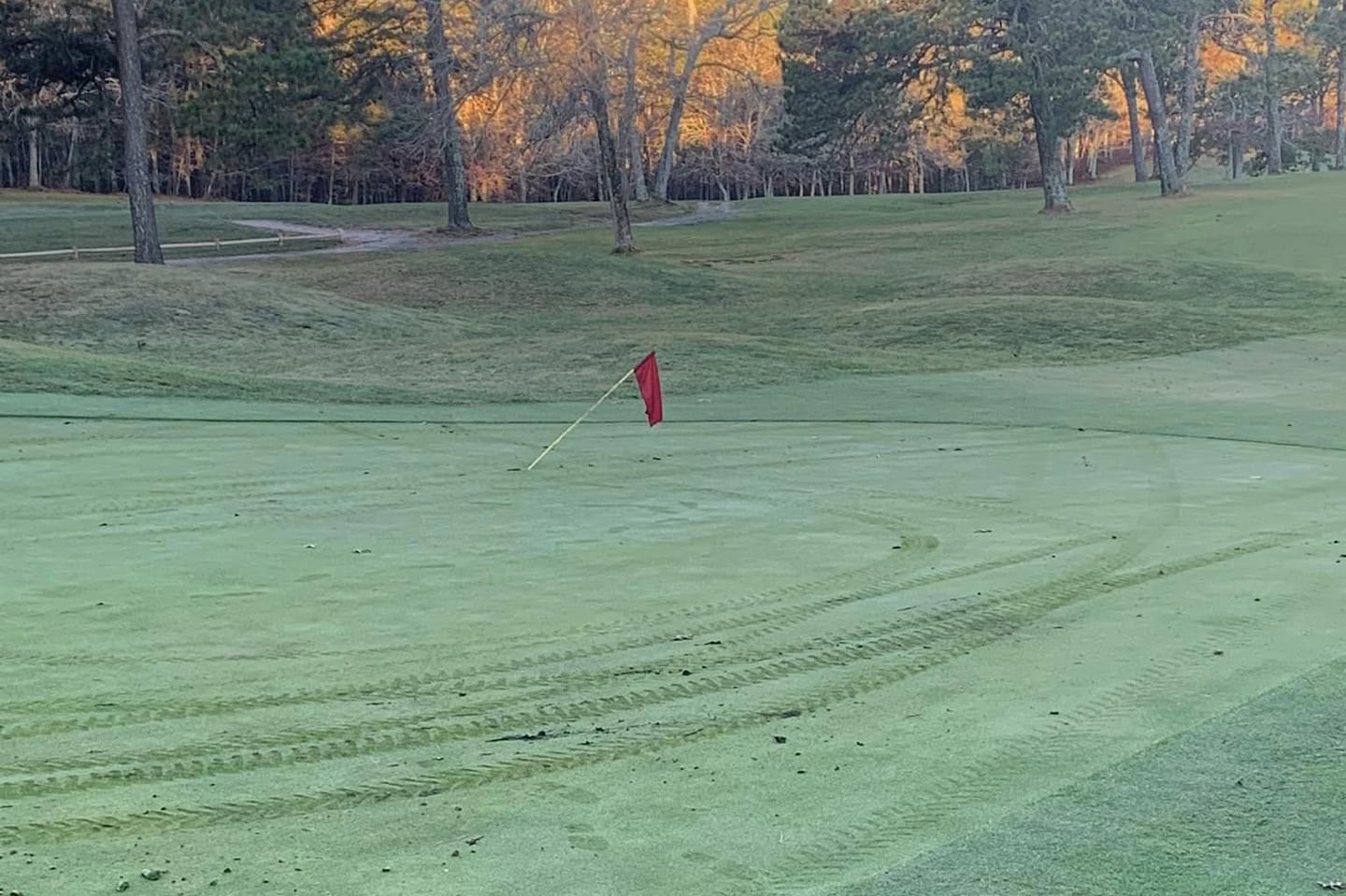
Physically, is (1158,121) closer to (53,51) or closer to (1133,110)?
(1133,110)

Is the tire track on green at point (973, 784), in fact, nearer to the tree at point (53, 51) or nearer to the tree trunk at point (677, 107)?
the tree at point (53, 51)

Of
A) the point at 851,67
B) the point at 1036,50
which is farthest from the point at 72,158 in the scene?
the point at 1036,50

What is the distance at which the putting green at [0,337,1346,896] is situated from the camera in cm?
414

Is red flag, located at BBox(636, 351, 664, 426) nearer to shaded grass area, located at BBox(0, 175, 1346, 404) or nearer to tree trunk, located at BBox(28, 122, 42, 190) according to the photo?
shaded grass area, located at BBox(0, 175, 1346, 404)

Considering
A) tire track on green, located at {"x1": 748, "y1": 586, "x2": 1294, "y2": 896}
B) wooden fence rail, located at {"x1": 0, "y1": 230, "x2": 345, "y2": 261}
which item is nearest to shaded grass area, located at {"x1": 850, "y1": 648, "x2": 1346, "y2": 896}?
tire track on green, located at {"x1": 748, "y1": 586, "x2": 1294, "y2": 896}

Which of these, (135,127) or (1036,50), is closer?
(135,127)

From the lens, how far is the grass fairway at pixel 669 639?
4.12 metres

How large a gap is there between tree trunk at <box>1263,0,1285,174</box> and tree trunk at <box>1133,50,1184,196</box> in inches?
801

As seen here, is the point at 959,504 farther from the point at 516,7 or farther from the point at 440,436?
the point at 516,7

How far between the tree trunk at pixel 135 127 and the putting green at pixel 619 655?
2183 centimetres

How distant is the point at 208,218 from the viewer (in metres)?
54.8

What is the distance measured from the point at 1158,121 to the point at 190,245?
32.3 meters

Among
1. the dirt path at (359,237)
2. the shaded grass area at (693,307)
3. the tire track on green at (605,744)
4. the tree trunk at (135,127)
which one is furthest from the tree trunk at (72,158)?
the tire track on green at (605,744)

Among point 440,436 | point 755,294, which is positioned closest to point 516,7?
point 755,294
